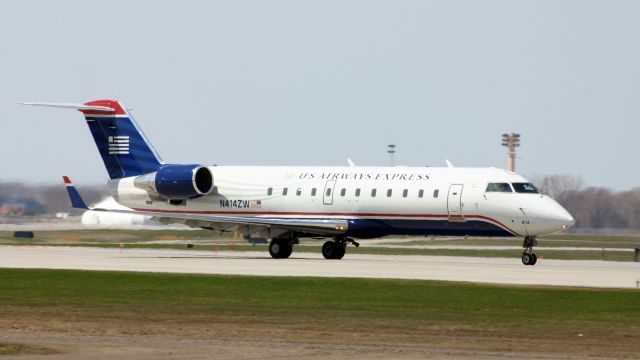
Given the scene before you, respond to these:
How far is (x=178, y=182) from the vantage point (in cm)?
5228

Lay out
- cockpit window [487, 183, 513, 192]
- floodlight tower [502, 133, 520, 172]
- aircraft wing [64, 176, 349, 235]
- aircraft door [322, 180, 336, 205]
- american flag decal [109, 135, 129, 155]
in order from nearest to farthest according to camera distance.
A: cockpit window [487, 183, 513, 192] < aircraft wing [64, 176, 349, 235] < aircraft door [322, 180, 336, 205] < american flag decal [109, 135, 129, 155] < floodlight tower [502, 133, 520, 172]

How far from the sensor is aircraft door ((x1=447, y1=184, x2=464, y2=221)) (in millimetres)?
47281

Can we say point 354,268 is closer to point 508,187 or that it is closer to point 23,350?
point 508,187

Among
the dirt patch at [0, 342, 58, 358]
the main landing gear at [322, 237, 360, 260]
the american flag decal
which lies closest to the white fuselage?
the main landing gear at [322, 237, 360, 260]

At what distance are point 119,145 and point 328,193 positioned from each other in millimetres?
9415

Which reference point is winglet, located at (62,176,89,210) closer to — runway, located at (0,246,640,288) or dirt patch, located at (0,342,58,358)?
runway, located at (0,246,640,288)

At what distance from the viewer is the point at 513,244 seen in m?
71.6

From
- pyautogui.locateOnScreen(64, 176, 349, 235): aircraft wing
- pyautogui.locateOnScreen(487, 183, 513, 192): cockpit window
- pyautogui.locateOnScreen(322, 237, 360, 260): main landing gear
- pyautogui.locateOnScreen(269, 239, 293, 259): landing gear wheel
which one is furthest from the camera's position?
pyautogui.locateOnScreen(269, 239, 293, 259): landing gear wheel

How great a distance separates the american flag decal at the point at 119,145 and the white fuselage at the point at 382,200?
1178 mm

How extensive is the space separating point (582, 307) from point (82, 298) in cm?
1065

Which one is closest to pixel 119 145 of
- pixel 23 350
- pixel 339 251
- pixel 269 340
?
pixel 339 251

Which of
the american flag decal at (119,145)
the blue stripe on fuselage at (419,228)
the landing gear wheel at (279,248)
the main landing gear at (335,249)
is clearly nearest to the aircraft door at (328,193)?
the blue stripe on fuselage at (419,228)

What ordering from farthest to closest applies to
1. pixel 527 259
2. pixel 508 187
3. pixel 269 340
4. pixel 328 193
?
pixel 328 193 → pixel 508 187 → pixel 527 259 → pixel 269 340

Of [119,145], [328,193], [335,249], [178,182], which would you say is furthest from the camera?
[119,145]
